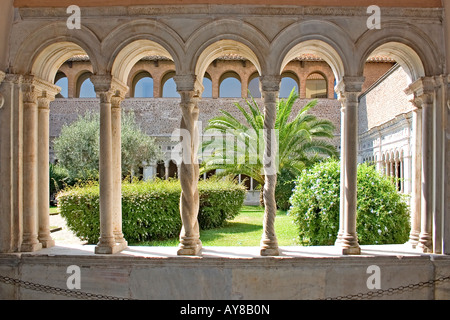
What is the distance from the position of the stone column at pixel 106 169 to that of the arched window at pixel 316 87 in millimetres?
19461

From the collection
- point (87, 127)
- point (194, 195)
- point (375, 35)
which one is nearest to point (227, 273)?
point (194, 195)

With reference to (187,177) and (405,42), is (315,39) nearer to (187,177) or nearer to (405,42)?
(405,42)

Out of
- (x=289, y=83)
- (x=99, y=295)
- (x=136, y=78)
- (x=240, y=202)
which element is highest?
(x=136, y=78)

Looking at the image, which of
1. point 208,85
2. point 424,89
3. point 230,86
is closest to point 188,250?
point 424,89

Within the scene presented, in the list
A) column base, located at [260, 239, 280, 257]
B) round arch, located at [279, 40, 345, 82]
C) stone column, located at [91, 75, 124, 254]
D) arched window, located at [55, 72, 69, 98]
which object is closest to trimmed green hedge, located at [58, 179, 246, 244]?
stone column, located at [91, 75, 124, 254]

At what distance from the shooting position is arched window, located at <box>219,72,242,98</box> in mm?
22625

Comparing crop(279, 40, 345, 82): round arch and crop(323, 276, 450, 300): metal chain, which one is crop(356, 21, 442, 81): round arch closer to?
crop(279, 40, 345, 82): round arch

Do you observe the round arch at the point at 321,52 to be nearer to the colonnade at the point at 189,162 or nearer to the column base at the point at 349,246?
the colonnade at the point at 189,162

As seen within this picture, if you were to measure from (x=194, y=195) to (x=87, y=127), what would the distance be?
1382 cm

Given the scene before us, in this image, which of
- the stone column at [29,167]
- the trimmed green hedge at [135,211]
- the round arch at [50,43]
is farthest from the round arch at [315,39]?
the trimmed green hedge at [135,211]

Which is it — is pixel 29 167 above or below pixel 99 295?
above

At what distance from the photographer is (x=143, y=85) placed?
Result: 22.7 meters

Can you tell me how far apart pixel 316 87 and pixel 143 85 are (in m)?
9.78

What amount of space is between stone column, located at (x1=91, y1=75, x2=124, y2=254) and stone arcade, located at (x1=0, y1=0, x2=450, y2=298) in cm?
1
